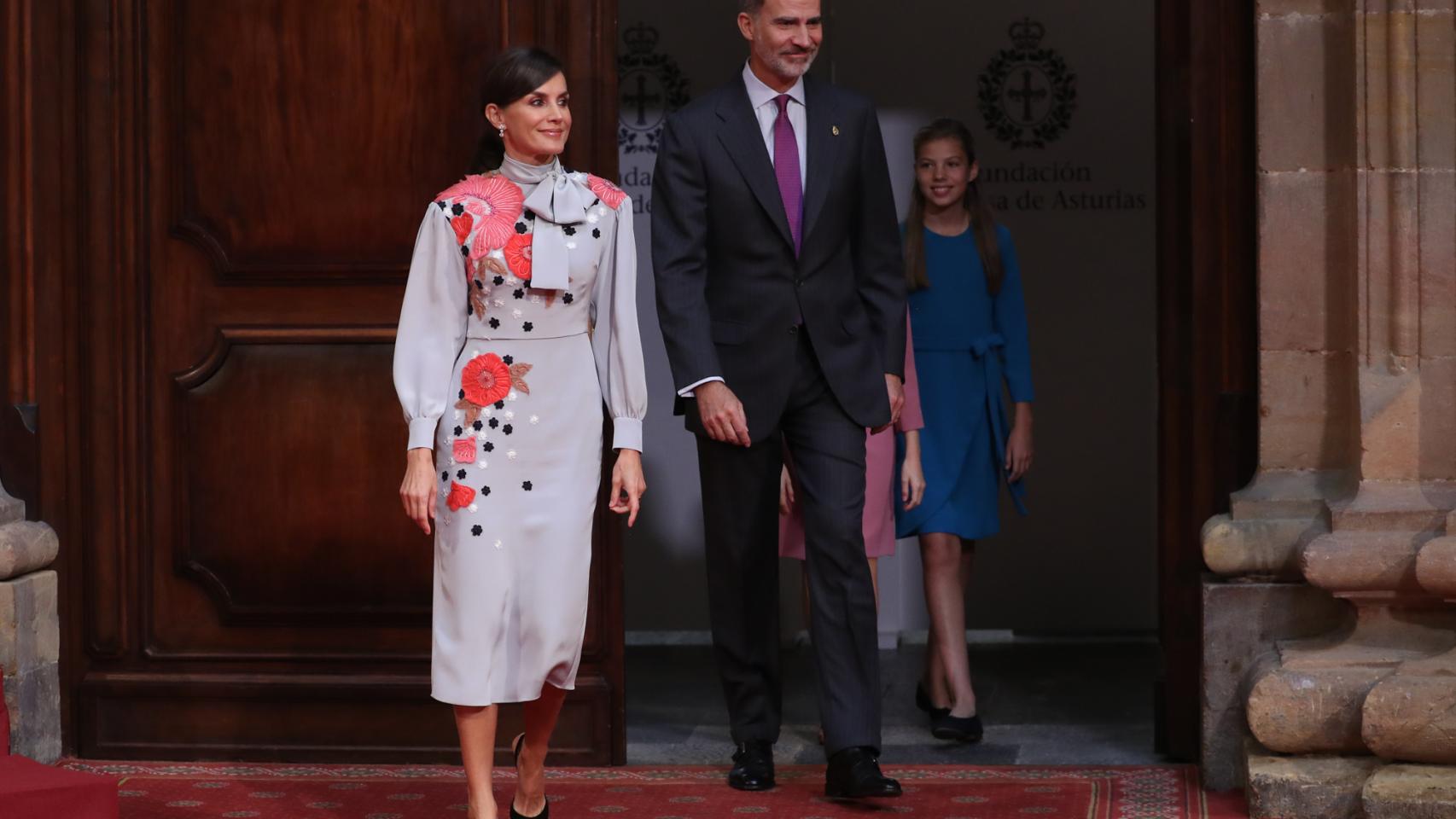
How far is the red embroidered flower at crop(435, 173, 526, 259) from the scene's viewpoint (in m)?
4.78

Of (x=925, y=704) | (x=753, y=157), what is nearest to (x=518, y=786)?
(x=753, y=157)

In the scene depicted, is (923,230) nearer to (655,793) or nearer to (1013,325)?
(1013,325)

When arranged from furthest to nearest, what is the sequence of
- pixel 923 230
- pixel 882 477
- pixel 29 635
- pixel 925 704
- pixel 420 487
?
pixel 925 704
pixel 923 230
pixel 882 477
pixel 29 635
pixel 420 487

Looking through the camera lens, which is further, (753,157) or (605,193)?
(753,157)

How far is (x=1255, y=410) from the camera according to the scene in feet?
19.0

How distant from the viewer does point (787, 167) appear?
557cm

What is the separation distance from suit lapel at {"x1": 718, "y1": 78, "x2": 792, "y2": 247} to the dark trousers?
34 cm

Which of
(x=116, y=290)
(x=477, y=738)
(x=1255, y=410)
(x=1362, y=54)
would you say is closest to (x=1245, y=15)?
(x=1362, y=54)

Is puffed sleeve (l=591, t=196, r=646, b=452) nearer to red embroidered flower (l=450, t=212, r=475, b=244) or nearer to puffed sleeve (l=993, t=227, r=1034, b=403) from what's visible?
red embroidered flower (l=450, t=212, r=475, b=244)

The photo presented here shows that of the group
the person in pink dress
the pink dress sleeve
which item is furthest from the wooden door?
the pink dress sleeve

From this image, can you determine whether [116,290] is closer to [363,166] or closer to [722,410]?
[363,166]

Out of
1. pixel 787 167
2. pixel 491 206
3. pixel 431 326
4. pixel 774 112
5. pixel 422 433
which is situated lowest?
pixel 422 433

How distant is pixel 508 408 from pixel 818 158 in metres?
1.24

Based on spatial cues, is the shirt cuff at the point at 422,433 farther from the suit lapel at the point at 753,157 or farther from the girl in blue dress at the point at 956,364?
the girl in blue dress at the point at 956,364
